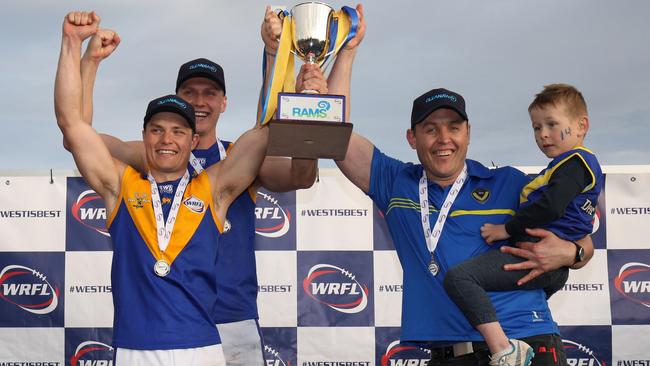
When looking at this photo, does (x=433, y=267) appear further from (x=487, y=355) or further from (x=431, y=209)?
(x=487, y=355)

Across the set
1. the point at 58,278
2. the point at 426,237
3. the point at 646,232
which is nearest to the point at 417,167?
the point at 426,237

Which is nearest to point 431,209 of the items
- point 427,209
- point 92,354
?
point 427,209

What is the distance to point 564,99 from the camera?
3.01 metres

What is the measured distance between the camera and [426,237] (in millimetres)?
2684

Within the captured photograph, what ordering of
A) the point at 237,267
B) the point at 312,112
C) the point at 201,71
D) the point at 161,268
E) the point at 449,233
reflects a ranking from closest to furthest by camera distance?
the point at 312,112
the point at 161,268
the point at 449,233
the point at 237,267
the point at 201,71

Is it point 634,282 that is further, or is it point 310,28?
point 634,282

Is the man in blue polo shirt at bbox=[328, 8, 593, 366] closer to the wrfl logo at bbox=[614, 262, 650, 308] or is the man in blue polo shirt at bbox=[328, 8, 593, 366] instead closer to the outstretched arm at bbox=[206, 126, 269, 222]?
the outstretched arm at bbox=[206, 126, 269, 222]

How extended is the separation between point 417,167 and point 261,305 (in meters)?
2.14

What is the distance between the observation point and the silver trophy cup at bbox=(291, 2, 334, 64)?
Result: 2.75 m

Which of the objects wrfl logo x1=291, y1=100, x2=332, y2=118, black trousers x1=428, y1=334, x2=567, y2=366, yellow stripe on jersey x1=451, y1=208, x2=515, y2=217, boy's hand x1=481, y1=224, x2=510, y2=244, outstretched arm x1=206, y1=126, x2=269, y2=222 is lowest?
black trousers x1=428, y1=334, x2=567, y2=366

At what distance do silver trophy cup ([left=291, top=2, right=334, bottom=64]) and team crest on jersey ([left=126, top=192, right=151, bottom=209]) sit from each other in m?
0.82

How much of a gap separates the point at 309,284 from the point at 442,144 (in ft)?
7.39

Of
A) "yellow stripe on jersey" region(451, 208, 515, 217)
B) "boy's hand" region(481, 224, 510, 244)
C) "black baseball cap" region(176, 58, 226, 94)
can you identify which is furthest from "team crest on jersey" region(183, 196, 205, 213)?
"boy's hand" region(481, 224, 510, 244)

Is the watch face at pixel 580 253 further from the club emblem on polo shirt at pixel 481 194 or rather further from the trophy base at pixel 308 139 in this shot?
the trophy base at pixel 308 139
